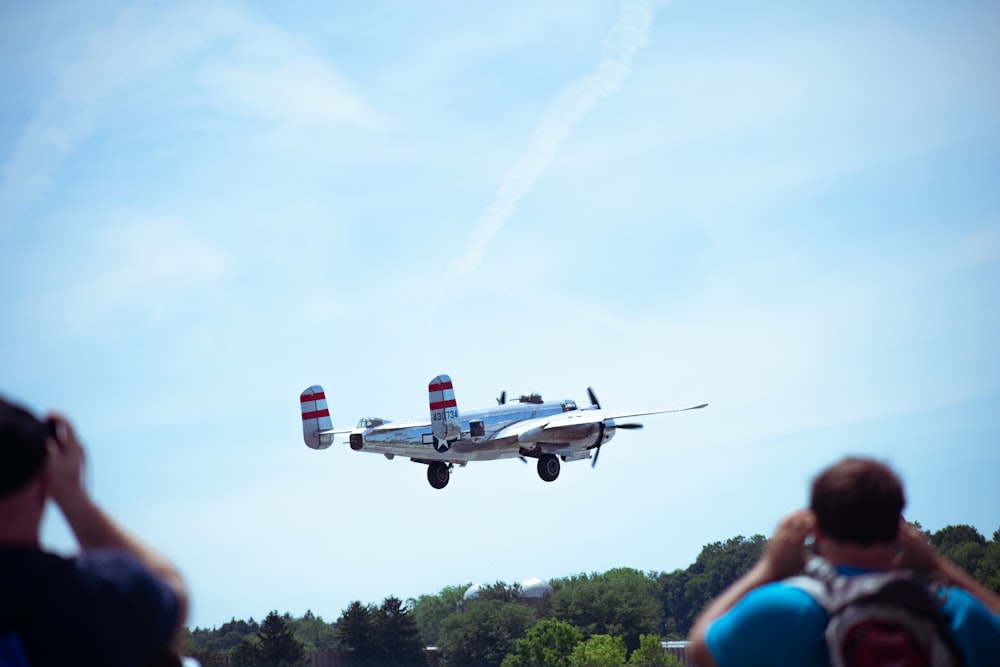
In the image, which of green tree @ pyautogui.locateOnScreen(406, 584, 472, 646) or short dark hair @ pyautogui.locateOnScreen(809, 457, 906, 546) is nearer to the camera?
short dark hair @ pyautogui.locateOnScreen(809, 457, 906, 546)

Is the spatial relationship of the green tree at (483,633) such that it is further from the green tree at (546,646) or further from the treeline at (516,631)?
the green tree at (546,646)

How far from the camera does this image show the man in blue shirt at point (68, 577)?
321 centimetres

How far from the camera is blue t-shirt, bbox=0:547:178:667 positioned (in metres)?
3.20

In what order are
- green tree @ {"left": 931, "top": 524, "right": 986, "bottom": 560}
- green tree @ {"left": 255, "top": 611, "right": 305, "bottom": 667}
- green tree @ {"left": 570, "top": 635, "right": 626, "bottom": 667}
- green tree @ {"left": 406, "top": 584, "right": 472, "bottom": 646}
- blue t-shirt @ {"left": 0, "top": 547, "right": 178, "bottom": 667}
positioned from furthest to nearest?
1. green tree @ {"left": 406, "top": 584, "right": 472, "bottom": 646}
2. green tree @ {"left": 931, "top": 524, "right": 986, "bottom": 560}
3. green tree @ {"left": 570, "top": 635, "right": 626, "bottom": 667}
4. green tree @ {"left": 255, "top": 611, "right": 305, "bottom": 667}
5. blue t-shirt @ {"left": 0, "top": 547, "right": 178, "bottom": 667}

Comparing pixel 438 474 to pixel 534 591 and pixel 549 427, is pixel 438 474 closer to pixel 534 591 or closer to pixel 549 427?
pixel 549 427

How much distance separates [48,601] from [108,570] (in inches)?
7.5

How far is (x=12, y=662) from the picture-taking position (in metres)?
3.25

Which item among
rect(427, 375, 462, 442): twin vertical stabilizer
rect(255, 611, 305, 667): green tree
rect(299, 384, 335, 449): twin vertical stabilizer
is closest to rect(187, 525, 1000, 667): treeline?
rect(255, 611, 305, 667): green tree

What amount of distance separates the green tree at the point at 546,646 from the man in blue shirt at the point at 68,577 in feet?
310

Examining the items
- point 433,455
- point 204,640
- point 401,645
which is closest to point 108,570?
point 433,455

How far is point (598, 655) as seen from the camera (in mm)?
94438

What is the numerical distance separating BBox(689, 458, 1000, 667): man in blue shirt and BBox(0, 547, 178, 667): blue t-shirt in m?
1.81

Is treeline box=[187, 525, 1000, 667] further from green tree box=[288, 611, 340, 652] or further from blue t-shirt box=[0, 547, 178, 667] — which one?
blue t-shirt box=[0, 547, 178, 667]

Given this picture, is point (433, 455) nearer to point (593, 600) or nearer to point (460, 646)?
point (460, 646)
